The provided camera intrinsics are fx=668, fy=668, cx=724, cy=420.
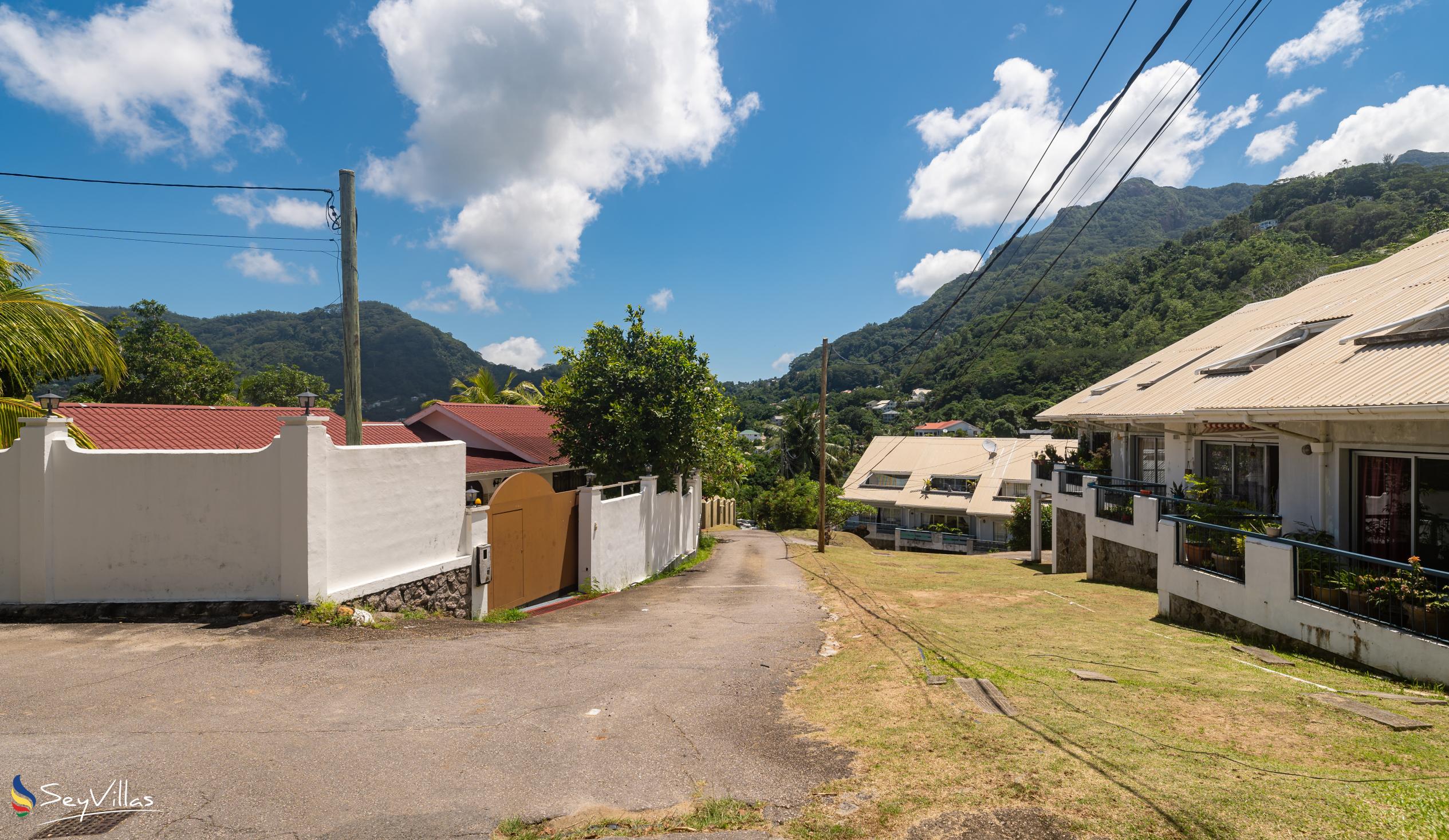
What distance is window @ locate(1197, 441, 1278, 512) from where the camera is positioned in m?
12.3

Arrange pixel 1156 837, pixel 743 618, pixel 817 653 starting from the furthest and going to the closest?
1. pixel 743 618
2. pixel 817 653
3. pixel 1156 837

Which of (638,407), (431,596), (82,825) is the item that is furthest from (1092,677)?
(638,407)

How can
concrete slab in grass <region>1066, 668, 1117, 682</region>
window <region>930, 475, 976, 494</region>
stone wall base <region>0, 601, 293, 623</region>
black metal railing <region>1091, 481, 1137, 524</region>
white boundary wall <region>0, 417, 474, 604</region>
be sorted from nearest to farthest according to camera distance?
concrete slab in grass <region>1066, 668, 1117, 682</region> → stone wall base <region>0, 601, 293, 623</region> → white boundary wall <region>0, 417, 474, 604</region> → black metal railing <region>1091, 481, 1137, 524</region> → window <region>930, 475, 976, 494</region>

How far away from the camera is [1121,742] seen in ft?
14.8

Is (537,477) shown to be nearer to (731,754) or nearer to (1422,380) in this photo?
(731,754)

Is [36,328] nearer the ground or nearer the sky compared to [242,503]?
nearer the sky

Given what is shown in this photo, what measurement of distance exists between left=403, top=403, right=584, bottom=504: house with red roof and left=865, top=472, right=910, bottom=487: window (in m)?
28.3

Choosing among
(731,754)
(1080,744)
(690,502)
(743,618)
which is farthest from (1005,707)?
(690,502)

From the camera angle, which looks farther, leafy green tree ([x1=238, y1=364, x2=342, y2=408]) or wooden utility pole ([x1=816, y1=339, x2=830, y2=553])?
leafy green tree ([x1=238, y1=364, x2=342, y2=408])

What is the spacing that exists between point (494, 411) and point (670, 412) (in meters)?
10.5

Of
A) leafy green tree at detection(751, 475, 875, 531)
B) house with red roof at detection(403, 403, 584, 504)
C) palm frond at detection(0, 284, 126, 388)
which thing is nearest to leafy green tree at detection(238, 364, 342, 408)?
house with red roof at detection(403, 403, 584, 504)

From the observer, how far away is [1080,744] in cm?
445

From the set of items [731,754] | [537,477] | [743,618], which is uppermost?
[537,477]

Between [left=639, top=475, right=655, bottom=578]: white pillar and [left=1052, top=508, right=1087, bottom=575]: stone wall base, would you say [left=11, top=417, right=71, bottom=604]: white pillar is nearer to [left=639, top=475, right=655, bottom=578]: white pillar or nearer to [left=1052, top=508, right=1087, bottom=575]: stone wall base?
[left=639, top=475, right=655, bottom=578]: white pillar
